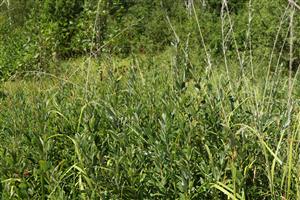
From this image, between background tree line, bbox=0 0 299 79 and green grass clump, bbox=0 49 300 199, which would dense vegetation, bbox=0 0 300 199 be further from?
background tree line, bbox=0 0 299 79

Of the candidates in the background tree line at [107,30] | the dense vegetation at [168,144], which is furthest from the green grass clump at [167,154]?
the background tree line at [107,30]

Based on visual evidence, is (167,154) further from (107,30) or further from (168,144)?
(107,30)

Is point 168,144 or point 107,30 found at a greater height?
point 168,144

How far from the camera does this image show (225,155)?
2.00 meters

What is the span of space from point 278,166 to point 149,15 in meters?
9.64

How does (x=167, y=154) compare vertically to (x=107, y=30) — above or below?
above

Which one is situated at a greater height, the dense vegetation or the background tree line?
the dense vegetation

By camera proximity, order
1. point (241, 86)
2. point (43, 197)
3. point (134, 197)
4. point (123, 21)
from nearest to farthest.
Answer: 1. point (134, 197)
2. point (43, 197)
3. point (241, 86)
4. point (123, 21)

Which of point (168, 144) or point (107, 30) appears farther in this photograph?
point (107, 30)

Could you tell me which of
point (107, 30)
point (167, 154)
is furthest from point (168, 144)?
point (107, 30)

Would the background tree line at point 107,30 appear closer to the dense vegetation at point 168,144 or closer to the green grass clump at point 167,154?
the dense vegetation at point 168,144

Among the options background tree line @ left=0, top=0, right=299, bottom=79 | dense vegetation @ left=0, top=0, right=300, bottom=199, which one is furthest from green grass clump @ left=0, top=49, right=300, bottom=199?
background tree line @ left=0, top=0, right=299, bottom=79

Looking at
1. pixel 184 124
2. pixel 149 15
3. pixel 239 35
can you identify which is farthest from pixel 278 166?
pixel 149 15

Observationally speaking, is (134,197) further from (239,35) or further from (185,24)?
(185,24)
